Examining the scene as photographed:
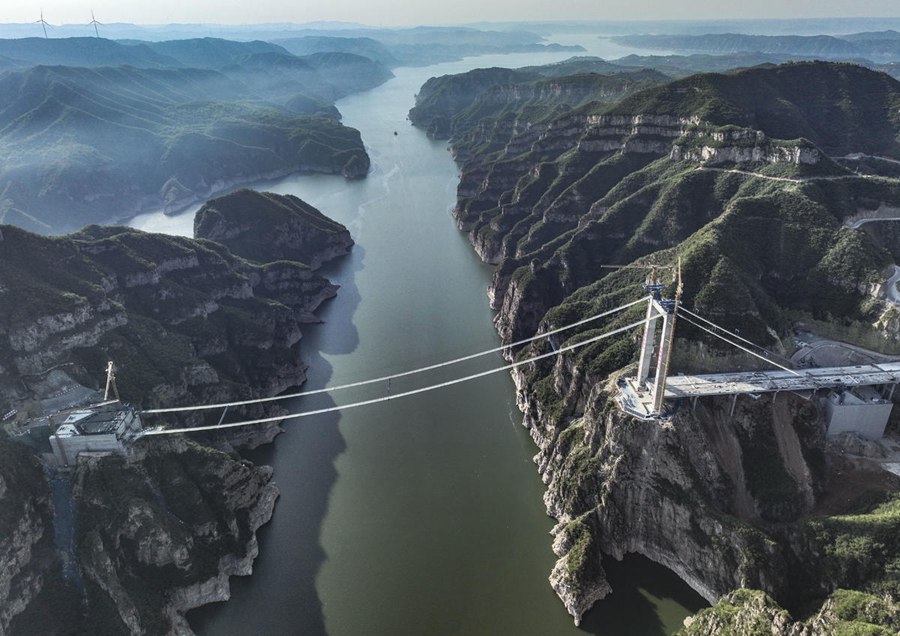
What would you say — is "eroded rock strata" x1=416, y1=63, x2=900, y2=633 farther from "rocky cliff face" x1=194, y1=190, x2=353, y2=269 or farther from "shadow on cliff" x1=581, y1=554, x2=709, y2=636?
"rocky cliff face" x1=194, y1=190, x2=353, y2=269

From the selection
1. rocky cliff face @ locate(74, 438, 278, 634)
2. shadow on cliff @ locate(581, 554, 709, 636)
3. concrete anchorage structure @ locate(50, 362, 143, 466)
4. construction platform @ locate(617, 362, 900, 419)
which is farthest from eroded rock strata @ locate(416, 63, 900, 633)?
concrete anchorage structure @ locate(50, 362, 143, 466)

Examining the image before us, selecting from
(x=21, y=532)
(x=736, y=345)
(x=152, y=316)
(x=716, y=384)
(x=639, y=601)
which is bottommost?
(x=639, y=601)

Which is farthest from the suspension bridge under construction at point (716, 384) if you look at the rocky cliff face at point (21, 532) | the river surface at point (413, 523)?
the river surface at point (413, 523)

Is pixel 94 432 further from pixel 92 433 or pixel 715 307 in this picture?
pixel 715 307

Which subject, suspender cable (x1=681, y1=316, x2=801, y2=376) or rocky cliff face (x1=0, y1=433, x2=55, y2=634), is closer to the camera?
rocky cliff face (x1=0, y1=433, x2=55, y2=634)

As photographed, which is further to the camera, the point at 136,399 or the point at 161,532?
the point at 136,399

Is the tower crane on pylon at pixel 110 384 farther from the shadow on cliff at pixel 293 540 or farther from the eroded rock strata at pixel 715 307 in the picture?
the eroded rock strata at pixel 715 307

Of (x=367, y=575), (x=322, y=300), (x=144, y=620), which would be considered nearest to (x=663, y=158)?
(x=322, y=300)

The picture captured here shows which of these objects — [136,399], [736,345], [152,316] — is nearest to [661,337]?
[736,345]
